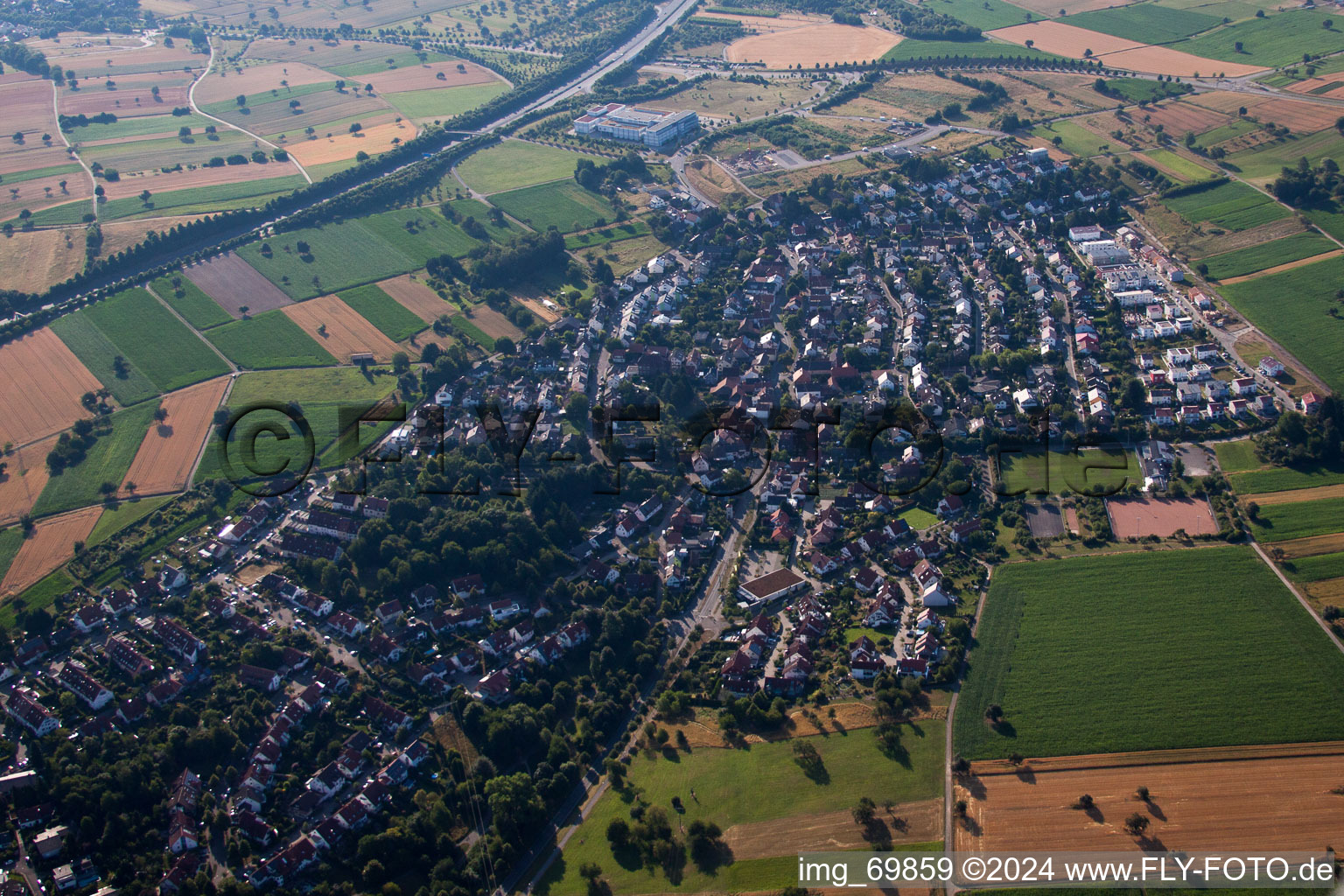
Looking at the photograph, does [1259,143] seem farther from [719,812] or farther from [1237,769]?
[719,812]

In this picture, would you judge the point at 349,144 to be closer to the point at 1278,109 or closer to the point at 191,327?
the point at 191,327

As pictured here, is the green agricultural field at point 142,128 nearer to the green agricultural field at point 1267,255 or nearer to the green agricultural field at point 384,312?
the green agricultural field at point 384,312

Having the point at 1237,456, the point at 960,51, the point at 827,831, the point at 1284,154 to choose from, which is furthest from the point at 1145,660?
the point at 960,51

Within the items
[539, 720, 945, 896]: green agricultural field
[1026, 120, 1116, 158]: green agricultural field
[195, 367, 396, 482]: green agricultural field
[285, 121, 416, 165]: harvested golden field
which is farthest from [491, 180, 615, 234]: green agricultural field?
[539, 720, 945, 896]: green agricultural field

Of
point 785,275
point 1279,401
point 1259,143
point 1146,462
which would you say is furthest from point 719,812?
point 1259,143

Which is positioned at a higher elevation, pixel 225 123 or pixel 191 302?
pixel 225 123

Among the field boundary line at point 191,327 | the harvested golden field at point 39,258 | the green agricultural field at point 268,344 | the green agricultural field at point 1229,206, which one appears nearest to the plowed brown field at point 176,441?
the field boundary line at point 191,327
